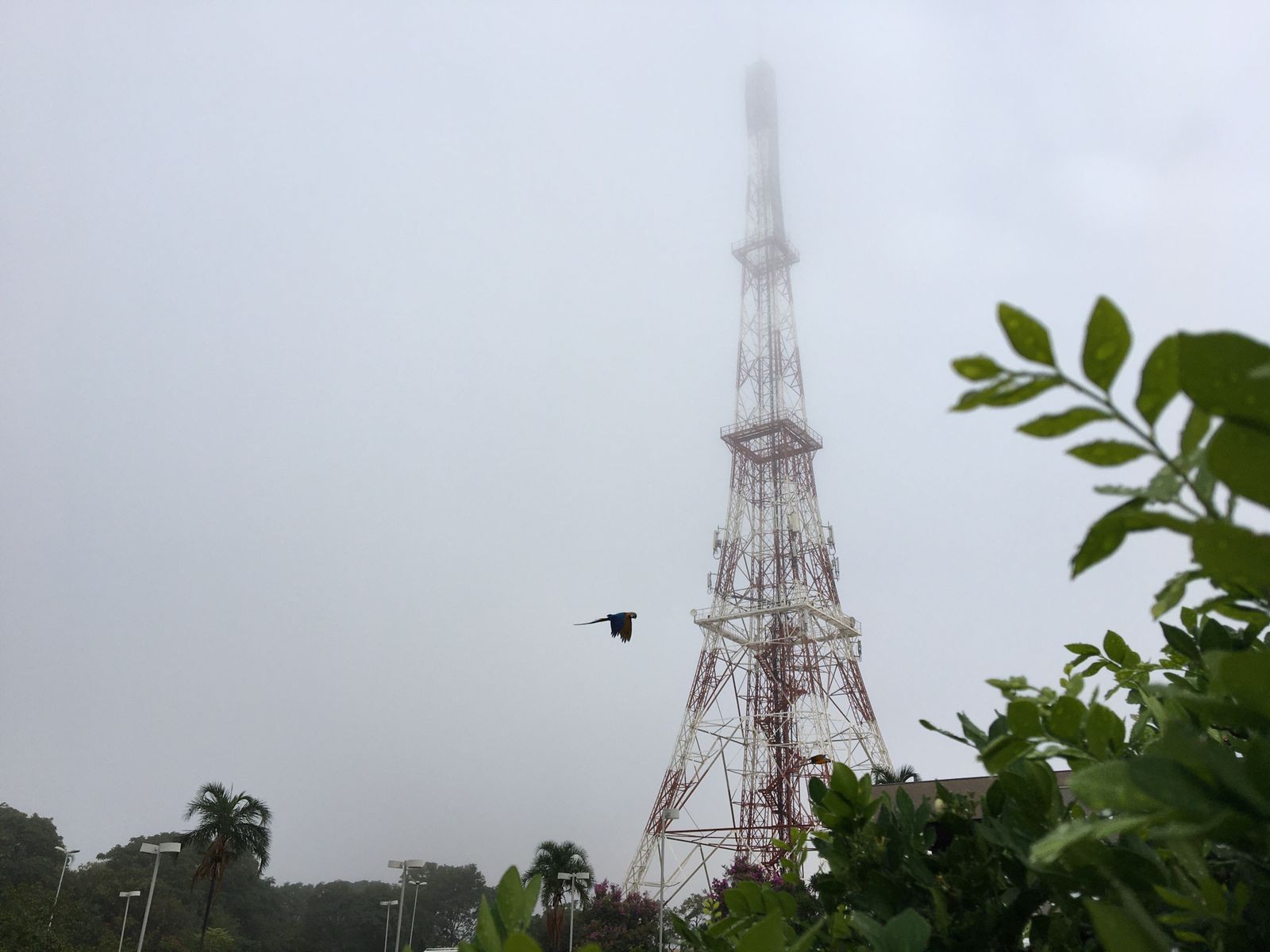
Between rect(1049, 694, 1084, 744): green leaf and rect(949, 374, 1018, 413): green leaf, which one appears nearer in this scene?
rect(949, 374, 1018, 413): green leaf

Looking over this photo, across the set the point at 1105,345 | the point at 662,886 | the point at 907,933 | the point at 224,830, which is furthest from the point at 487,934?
the point at 224,830

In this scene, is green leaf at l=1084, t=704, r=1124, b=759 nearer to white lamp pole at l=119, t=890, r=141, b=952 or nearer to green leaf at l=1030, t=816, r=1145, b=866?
green leaf at l=1030, t=816, r=1145, b=866

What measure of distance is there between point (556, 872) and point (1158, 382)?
31.4 meters

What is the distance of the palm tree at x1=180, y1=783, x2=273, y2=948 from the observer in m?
25.2

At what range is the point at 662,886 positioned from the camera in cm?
1923

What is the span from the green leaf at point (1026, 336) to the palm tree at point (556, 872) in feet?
99.3

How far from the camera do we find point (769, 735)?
27.2m

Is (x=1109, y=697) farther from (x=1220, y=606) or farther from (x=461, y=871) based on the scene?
(x=461, y=871)

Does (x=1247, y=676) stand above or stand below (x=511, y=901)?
above

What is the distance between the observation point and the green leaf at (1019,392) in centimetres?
71

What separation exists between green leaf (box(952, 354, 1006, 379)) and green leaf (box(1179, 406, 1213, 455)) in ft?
0.48

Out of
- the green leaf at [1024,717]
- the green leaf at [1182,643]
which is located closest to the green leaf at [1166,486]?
the green leaf at [1024,717]

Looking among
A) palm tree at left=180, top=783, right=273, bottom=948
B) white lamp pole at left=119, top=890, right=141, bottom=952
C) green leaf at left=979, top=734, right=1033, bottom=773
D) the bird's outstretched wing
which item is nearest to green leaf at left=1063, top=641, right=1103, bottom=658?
green leaf at left=979, top=734, right=1033, bottom=773

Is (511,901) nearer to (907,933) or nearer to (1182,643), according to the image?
(907,933)
